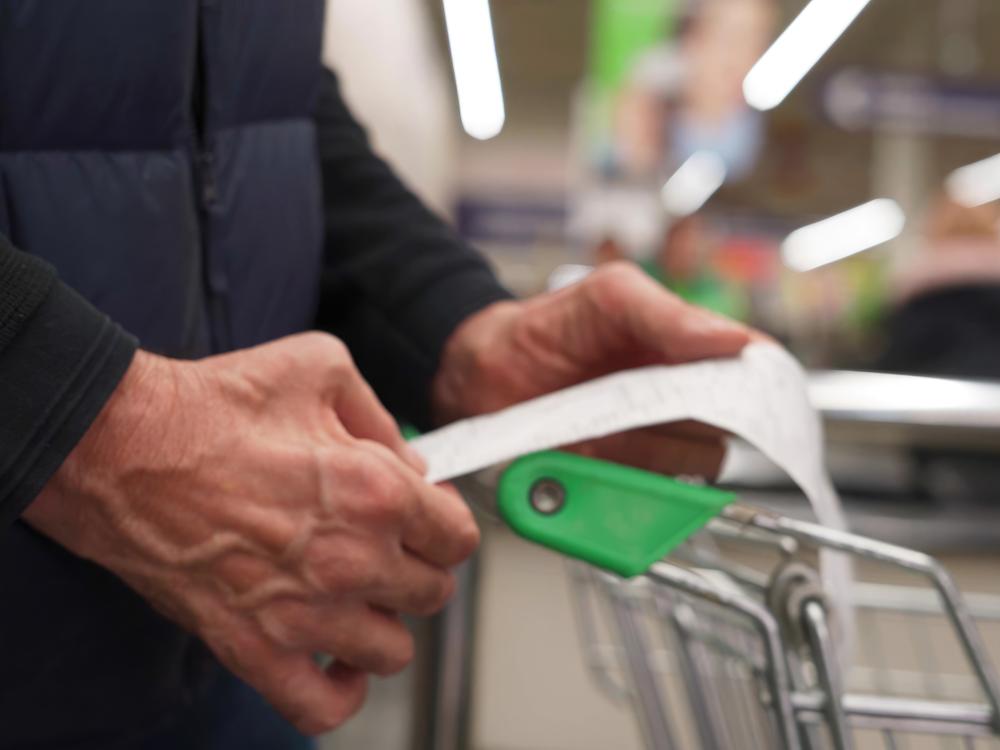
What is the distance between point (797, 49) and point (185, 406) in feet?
24.5

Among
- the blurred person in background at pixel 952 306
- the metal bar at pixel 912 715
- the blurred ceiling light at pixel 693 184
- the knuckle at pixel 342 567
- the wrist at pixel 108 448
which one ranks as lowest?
the blurred ceiling light at pixel 693 184

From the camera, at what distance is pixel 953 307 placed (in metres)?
2.69

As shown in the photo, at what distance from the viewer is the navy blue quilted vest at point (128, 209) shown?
2.21ft

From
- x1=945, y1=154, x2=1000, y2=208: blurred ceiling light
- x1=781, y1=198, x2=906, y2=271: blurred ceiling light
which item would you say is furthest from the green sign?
x1=781, y1=198, x2=906, y2=271: blurred ceiling light

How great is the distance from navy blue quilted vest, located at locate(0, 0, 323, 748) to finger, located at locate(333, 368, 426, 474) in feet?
0.51

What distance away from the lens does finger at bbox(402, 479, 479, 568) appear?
0.67 meters

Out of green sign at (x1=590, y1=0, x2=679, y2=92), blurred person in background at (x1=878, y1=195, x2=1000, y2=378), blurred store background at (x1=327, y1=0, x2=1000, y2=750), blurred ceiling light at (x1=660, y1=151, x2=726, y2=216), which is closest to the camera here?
blurred store background at (x1=327, y1=0, x2=1000, y2=750)

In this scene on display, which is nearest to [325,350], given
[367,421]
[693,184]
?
[367,421]

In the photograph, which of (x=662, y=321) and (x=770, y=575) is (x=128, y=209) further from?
(x=770, y=575)

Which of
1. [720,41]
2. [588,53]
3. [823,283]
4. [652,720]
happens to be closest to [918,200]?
[823,283]

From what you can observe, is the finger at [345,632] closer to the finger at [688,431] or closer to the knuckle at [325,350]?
the knuckle at [325,350]

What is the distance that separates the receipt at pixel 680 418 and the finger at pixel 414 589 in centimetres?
6

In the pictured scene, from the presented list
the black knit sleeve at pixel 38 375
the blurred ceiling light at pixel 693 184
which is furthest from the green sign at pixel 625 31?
the black knit sleeve at pixel 38 375

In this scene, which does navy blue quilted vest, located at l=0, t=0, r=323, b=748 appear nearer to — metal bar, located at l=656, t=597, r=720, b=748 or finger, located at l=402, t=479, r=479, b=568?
finger, located at l=402, t=479, r=479, b=568
